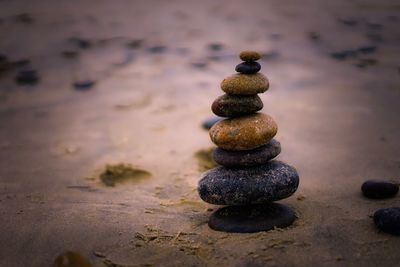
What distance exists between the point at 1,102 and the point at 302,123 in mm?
5488

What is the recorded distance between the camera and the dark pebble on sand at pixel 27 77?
8.41m

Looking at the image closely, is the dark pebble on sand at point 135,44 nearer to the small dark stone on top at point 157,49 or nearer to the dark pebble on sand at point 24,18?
the small dark stone on top at point 157,49

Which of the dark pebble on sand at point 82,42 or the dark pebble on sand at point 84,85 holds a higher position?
the dark pebble on sand at point 82,42

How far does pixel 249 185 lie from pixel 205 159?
7.14 feet

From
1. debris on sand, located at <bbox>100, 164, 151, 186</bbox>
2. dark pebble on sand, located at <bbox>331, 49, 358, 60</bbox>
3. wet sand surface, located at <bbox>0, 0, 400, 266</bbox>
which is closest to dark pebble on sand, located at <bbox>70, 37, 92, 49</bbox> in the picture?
wet sand surface, located at <bbox>0, 0, 400, 266</bbox>

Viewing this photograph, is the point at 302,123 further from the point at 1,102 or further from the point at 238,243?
the point at 1,102

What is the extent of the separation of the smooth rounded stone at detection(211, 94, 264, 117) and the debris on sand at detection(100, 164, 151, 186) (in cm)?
185

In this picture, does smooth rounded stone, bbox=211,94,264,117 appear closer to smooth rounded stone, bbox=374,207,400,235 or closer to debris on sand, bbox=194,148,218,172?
smooth rounded stone, bbox=374,207,400,235

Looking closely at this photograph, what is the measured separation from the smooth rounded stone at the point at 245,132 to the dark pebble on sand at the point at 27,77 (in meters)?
5.77

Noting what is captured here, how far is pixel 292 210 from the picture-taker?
3887 mm

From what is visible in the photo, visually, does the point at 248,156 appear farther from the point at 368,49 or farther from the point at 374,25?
the point at 374,25

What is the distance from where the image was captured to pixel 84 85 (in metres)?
8.40

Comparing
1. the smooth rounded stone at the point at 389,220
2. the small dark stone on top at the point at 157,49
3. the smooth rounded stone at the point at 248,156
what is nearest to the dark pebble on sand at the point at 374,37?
the small dark stone on top at the point at 157,49

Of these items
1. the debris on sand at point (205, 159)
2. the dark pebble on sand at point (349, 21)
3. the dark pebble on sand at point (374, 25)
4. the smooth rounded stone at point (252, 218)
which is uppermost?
the dark pebble on sand at point (349, 21)
